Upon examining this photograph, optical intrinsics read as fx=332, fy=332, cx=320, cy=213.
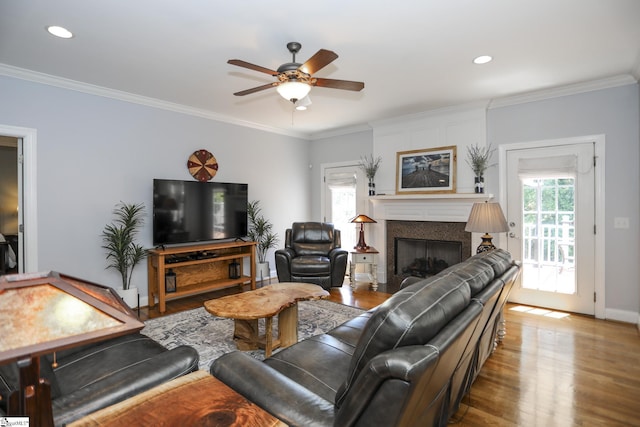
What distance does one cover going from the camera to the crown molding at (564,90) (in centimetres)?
350

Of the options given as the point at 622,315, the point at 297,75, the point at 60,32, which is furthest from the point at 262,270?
the point at 622,315

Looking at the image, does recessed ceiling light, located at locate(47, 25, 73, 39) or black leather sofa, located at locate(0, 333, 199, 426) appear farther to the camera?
recessed ceiling light, located at locate(47, 25, 73, 39)

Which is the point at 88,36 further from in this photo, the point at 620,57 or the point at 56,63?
the point at 620,57

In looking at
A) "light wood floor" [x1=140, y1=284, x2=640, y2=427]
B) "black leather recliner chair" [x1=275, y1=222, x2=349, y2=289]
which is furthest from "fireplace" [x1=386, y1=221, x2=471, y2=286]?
"light wood floor" [x1=140, y1=284, x2=640, y2=427]

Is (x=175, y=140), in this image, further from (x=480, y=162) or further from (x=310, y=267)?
(x=480, y=162)

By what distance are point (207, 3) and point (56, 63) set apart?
1.95 m

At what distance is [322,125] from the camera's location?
5648 millimetres

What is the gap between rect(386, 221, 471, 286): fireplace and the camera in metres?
4.67

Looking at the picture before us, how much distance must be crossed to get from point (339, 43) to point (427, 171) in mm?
2627

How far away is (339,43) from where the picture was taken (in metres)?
2.78

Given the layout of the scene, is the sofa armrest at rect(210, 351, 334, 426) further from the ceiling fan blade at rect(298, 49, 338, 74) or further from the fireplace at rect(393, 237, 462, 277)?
the fireplace at rect(393, 237, 462, 277)

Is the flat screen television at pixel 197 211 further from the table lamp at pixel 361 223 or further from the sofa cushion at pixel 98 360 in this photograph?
the sofa cushion at pixel 98 360

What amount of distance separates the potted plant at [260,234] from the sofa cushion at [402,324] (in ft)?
13.9

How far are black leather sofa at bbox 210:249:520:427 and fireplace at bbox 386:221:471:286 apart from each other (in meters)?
3.12
